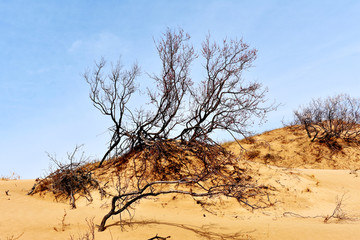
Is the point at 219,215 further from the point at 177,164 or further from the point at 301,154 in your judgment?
the point at 301,154

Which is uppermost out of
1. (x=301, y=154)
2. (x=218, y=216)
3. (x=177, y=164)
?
(x=301, y=154)

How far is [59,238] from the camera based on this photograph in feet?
18.6

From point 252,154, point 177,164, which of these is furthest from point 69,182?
point 252,154

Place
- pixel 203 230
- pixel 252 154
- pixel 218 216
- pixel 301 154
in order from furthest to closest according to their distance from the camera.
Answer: pixel 252 154, pixel 301 154, pixel 218 216, pixel 203 230

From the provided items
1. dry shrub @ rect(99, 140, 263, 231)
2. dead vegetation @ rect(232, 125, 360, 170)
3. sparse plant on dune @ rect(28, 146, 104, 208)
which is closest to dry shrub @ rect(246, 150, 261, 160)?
dead vegetation @ rect(232, 125, 360, 170)

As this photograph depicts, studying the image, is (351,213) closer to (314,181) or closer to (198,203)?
(314,181)

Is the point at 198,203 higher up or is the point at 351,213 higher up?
the point at 198,203

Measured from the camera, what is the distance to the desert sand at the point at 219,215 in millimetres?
5684

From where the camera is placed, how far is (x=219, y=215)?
757cm

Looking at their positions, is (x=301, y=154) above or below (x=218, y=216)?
above

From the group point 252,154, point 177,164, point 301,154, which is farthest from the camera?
point 252,154

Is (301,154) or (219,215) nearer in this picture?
(219,215)

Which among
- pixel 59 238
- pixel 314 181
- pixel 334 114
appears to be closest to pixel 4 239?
pixel 59 238

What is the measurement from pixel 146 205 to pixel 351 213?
572 centimetres
